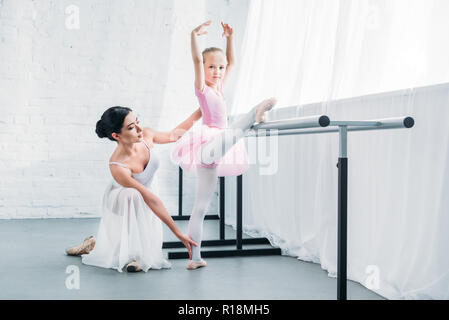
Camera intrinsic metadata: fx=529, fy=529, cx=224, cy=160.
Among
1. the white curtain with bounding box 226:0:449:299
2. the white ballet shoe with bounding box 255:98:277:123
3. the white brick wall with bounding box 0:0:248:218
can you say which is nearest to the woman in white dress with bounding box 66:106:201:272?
the white ballet shoe with bounding box 255:98:277:123

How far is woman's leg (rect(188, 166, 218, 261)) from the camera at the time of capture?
265cm

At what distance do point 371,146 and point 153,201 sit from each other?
1032 millimetres

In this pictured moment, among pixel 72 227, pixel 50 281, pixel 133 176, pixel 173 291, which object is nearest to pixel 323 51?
pixel 133 176

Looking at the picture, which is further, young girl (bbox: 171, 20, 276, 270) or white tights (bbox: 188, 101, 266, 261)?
young girl (bbox: 171, 20, 276, 270)

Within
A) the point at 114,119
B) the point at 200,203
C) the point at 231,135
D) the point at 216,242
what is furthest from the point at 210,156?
the point at 216,242

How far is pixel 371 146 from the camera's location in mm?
2432

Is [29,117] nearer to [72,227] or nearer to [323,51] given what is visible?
[72,227]

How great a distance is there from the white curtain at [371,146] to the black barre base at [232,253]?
0.31 feet

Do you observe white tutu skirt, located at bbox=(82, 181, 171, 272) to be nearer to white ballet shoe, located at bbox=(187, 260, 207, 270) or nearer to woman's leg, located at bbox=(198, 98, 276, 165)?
white ballet shoe, located at bbox=(187, 260, 207, 270)

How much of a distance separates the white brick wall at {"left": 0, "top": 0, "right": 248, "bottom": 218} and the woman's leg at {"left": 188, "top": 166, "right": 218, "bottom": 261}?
2.29m

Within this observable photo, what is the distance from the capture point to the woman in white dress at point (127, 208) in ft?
8.73

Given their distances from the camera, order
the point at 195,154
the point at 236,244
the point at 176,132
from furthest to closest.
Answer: the point at 236,244 → the point at 176,132 → the point at 195,154

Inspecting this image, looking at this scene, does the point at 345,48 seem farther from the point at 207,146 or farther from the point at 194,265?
the point at 194,265

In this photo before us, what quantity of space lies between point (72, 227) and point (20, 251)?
1.03m
